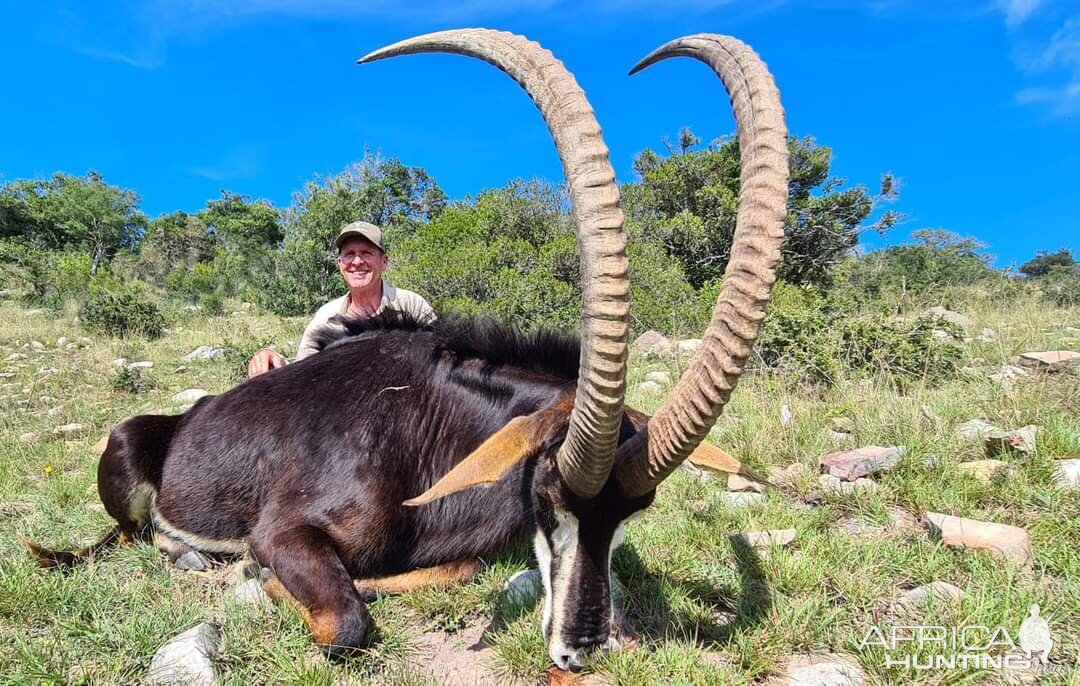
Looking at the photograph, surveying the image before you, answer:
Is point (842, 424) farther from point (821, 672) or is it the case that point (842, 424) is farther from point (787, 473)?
point (821, 672)

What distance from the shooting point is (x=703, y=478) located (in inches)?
191

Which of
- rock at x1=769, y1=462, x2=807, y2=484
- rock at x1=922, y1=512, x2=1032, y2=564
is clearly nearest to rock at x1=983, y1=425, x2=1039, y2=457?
rock at x1=922, y1=512, x2=1032, y2=564

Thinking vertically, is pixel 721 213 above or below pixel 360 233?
above

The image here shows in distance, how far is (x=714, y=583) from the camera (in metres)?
3.33

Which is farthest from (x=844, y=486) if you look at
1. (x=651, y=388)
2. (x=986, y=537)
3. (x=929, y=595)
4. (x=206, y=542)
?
(x=206, y=542)

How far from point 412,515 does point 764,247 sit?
255 centimetres

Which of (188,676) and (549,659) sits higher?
(549,659)

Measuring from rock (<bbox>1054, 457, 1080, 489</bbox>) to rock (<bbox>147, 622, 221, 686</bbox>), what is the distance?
5.07m

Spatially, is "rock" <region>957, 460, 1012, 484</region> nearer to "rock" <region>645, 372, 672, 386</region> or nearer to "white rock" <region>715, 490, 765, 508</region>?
"white rock" <region>715, 490, 765, 508</region>

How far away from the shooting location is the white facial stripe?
392 centimetres

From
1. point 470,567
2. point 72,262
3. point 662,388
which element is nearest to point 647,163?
point 662,388

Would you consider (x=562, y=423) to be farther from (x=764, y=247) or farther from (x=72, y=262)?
(x=72, y=262)

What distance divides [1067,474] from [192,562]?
5.85m

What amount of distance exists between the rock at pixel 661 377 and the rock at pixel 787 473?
2.86m
